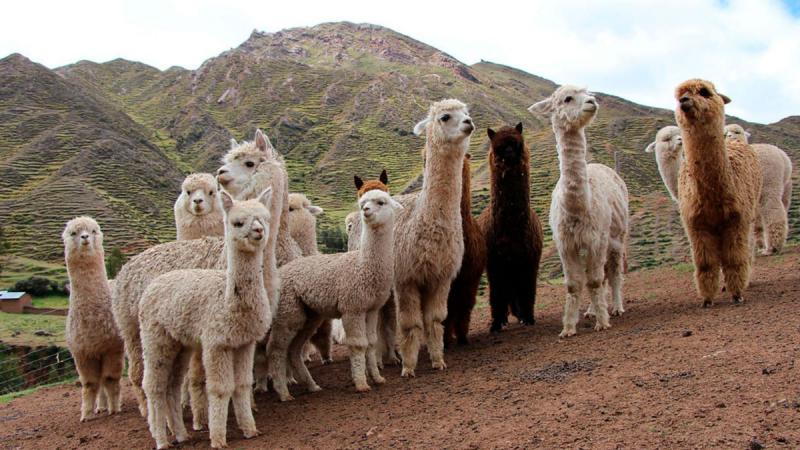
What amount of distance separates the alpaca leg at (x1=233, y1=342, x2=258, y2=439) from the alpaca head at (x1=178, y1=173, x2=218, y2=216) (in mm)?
3073

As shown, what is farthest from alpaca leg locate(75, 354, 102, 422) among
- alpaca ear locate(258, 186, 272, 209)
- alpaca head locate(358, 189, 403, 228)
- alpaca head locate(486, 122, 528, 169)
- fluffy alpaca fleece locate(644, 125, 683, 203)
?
fluffy alpaca fleece locate(644, 125, 683, 203)

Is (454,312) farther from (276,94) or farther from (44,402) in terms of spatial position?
(276,94)

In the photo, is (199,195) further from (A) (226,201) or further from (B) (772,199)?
(B) (772,199)

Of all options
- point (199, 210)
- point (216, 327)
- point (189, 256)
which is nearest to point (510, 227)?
point (199, 210)

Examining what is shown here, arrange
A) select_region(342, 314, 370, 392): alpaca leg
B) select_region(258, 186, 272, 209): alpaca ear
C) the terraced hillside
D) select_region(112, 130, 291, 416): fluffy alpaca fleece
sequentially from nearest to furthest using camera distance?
select_region(258, 186, 272, 209): alpaca ear
select_region(342, 314, 370, 392): alpaca leg
select_region(112, 130, 291, 416): fluffy alpaca fleece
the terraced hillside

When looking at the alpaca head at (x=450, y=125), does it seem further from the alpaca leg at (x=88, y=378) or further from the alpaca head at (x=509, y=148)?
the alpaca leg at (x=88, y=378)

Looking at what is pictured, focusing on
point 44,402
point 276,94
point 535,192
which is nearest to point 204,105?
point 276,94

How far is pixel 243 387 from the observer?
6.51 metres

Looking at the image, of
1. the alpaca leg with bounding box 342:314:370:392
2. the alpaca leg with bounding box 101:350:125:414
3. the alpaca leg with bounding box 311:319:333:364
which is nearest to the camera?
the alpaca leg with bounding box 342:314:370:392

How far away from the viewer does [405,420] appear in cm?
627

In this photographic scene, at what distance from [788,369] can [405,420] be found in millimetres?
3107

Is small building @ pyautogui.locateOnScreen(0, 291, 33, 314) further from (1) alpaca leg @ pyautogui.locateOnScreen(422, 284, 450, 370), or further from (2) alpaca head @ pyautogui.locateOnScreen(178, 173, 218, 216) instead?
(1) alpaca leg @ pyautogui.locateOnScreen(422, 284, 450, 370)

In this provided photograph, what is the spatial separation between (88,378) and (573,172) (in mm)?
6540

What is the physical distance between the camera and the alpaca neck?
8.62 meters
